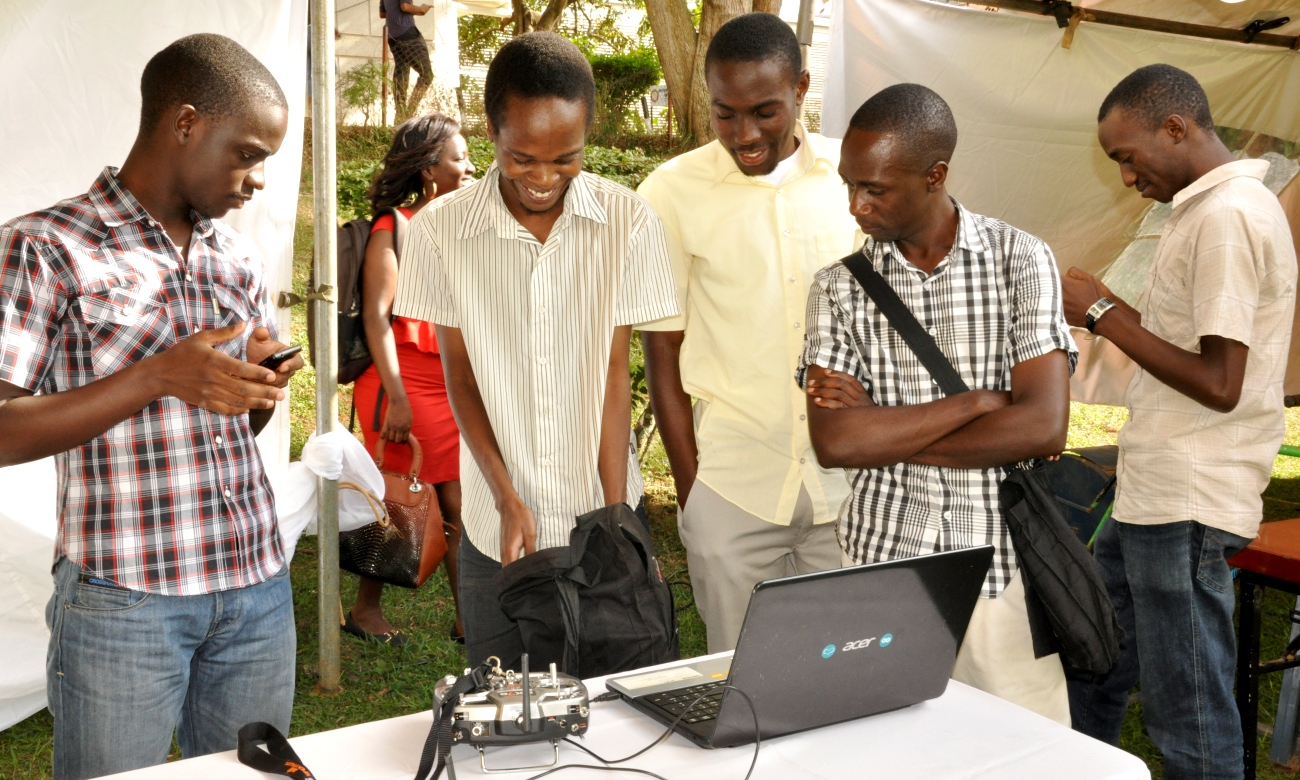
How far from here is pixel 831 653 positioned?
1.70 m

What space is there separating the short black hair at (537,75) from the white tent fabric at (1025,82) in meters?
2.69

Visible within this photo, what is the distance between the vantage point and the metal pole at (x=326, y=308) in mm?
3463

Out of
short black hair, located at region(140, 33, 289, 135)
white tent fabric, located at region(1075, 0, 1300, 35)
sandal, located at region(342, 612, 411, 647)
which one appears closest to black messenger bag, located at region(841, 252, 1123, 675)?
short black hair, located at region(140, 33, 289, 135)

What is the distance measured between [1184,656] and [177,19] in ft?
10.5

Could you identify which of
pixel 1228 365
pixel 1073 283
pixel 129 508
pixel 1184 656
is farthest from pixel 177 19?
pixel 1184 656

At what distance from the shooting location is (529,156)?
2.21 meters

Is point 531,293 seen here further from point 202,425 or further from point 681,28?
point 681,28

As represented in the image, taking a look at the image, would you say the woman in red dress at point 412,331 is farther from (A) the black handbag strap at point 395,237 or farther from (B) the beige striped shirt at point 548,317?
(B) the beige striped shirt at point 548,317

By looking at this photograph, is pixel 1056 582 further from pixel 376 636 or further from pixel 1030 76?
pixel 1030 76

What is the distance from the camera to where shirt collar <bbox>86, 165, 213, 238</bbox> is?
189 cm

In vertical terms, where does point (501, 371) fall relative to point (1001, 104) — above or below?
below

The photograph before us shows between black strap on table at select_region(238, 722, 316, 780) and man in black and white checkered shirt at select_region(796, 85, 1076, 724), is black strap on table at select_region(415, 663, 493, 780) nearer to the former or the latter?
black strap on table at select_region(238, 722, 316, 780)

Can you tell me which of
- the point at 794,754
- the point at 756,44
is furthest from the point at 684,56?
the point at 794,754

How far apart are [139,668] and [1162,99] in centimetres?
263
